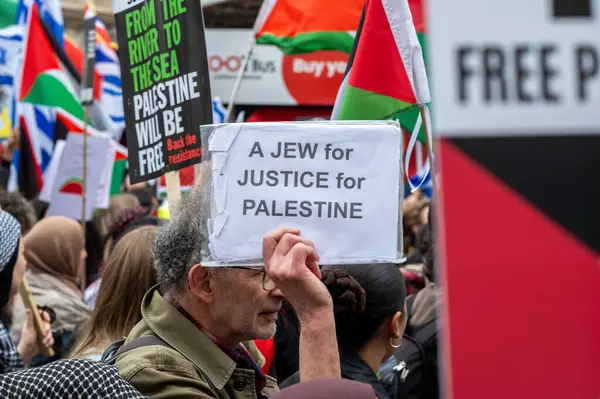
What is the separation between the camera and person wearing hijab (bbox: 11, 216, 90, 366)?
5371mm

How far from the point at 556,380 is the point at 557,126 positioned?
327mm

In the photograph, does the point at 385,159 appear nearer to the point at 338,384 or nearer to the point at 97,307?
the point at 338,384

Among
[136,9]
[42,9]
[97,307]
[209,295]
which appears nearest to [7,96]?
[42,9]

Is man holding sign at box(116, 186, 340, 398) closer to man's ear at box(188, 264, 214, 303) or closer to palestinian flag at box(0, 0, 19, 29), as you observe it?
man's ear at box(188, 264, 214, 303)

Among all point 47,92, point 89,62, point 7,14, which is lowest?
point 47,92

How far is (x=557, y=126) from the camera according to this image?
51.2 inches

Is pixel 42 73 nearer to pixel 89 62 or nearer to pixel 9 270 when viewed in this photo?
pixel 89 62

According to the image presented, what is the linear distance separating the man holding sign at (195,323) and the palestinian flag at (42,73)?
6437mm

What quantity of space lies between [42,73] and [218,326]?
667 cm

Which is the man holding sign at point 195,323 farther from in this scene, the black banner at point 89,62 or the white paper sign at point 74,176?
the white paper sign at point 74,176

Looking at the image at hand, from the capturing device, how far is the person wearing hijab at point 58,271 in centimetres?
537

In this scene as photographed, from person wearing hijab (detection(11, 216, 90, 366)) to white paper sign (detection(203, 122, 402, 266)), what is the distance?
3201mm

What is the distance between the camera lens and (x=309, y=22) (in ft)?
21.2

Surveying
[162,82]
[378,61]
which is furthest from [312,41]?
[378,61]
